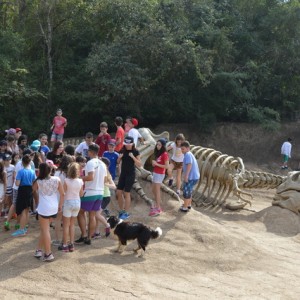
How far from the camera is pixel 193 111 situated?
73.6 feet

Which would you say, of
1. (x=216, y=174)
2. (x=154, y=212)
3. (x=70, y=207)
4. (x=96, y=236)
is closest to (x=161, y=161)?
(x=154, y=212)

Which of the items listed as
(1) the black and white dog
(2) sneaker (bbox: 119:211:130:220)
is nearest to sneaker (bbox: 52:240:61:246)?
(1) the black and white dog

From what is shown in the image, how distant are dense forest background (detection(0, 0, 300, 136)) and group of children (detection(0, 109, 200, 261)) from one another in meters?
8.90

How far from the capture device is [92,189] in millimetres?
7996

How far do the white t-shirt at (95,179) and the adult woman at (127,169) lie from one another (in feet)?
3.54

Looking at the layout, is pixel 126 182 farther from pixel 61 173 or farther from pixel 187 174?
pixel 61 173

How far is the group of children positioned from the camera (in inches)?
289

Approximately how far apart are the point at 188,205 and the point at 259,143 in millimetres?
14594

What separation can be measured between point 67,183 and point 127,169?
1883 millimetres

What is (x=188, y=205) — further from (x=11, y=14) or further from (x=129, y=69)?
(x=11, y=14)

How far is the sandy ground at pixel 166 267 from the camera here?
265 inches

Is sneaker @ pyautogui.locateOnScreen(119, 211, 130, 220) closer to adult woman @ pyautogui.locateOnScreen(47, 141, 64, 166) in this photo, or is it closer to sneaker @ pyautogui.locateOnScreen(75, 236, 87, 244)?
sneaker @ pyautogui.locateOnScreen(75, 236, 87, 244)

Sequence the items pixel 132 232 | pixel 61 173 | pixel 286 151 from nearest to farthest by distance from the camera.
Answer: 1. pixel 132 232
2. pixel 61 173
3. pixel 286 151

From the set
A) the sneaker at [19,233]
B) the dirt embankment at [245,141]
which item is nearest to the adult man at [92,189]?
the sneaker at [19,233]
